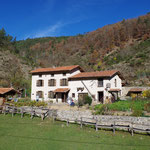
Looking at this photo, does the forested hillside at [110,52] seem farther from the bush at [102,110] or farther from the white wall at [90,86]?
the bush at [102,110]

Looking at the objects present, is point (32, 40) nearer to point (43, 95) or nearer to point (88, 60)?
point (88, 60)

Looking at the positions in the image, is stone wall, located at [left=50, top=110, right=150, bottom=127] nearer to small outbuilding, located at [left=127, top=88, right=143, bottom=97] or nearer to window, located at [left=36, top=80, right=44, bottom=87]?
window, located at [left=36, top=80, right=44, bottom=87]

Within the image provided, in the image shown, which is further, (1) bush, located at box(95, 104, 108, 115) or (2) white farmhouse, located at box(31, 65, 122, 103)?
(2) white farmhouse, located at box(31, 65, 122, 103)

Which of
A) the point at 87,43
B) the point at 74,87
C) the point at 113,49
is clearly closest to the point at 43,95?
the point at 74,87

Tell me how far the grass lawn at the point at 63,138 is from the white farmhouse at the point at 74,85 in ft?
34.6

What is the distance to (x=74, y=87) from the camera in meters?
27.0

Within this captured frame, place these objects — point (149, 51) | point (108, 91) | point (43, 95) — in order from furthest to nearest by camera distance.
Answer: point (149, 51)
point (43, 95)
point (108, 91)

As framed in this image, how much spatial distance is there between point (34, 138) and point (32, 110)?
702 centimetres

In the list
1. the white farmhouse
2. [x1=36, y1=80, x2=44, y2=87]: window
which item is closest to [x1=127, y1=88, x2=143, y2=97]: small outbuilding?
the white farmhouse

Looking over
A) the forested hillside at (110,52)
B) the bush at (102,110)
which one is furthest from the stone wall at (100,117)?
the forested hillside at (110,52)

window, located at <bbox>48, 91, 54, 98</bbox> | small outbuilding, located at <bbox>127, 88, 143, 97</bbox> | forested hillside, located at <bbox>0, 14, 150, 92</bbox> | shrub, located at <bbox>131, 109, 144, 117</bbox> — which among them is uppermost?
forested hillside, located at <bbox>0, 14, 150, 92</bbox>

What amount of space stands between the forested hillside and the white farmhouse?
550 inches

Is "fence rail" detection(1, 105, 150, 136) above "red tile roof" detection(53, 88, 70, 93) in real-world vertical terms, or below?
below

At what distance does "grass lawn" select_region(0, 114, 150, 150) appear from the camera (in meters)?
10.3
